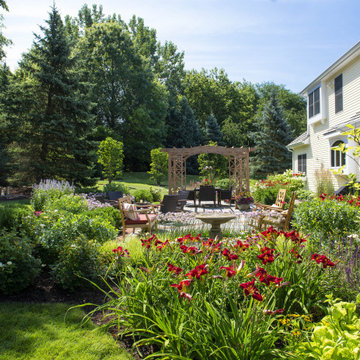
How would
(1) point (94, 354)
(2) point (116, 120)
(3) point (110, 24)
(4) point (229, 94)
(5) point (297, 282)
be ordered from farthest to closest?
1. (4) point (229, 94)
2. (2) point (116, 120)
3. (3) point (110, 24)
4. (5) point (297, 282)
5. (1) point (94, 354)

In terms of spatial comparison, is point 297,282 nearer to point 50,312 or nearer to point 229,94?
point 50,312

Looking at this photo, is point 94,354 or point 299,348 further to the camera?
point 94,354

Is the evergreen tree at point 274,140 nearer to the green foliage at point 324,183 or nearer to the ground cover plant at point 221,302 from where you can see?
the green foliage at point 324,183

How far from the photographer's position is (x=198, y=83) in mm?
39156

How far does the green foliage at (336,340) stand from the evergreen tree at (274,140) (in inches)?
1027

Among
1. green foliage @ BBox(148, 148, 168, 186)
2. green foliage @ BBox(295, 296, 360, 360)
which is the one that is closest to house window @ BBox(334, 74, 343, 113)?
green foliage @ BBox(295, 296, 360, 360)

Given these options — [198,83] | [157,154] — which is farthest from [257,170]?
[198,83]

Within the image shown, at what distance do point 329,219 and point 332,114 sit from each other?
8.67m

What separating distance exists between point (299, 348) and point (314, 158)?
13547 millimetres

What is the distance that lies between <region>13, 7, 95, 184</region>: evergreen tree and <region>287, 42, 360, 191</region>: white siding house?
35.4 feet

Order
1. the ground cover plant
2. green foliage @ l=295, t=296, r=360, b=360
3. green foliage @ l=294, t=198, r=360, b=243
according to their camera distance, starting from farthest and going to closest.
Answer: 1. green foliage @ l=294, t=198, r=360, b=243
2. the ground cover plant
3. green foliage @ l=295, t=296, r=360, b=360

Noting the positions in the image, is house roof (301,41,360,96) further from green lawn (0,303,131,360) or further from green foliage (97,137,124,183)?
green foliage (97,137,124,183)

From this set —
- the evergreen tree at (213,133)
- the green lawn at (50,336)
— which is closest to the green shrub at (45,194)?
the green lawn at (50,336)

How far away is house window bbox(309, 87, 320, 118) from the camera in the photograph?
13.0 metres
